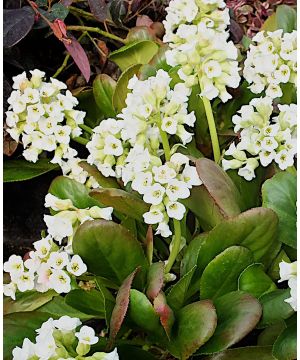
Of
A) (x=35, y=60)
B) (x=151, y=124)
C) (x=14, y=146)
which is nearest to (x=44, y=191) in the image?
(x=14, y=146)

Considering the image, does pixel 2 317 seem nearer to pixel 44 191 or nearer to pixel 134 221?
pixel 134 221

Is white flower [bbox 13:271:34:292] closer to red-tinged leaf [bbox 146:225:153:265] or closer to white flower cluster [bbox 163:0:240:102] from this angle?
red-tinged leaf [bbox 146:225:153:265]

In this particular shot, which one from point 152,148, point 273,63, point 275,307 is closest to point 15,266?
point 152,148

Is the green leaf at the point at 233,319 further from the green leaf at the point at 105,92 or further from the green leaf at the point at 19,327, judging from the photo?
the green leaf at the point at 105,92

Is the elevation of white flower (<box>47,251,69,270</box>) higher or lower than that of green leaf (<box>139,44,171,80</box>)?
lower

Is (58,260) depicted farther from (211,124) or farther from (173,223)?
(211,124)

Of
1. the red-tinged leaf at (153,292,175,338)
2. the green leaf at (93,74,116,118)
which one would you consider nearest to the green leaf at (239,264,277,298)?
the red-tinged leaf at (153,292,175,338)

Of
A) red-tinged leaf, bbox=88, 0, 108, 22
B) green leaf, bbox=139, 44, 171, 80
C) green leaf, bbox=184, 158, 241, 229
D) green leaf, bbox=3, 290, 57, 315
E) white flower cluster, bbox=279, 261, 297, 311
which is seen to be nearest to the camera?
white flower cluster, bbox=279, 261, 297, 311

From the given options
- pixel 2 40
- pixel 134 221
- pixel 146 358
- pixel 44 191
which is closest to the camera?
pixel 146 358
